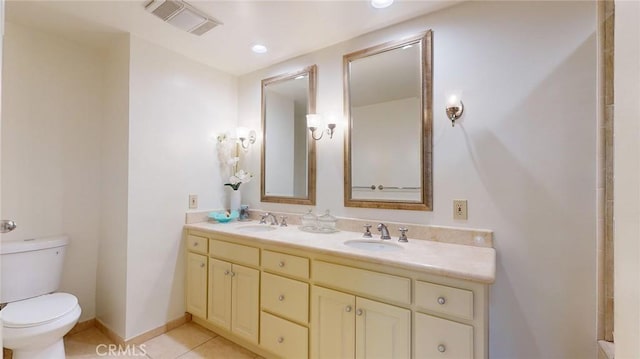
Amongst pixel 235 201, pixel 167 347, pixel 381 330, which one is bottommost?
pixel 167 347

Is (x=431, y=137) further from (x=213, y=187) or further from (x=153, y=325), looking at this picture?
(x=153, y=325)

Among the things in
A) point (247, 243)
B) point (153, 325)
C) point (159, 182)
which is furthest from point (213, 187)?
point (153, 325)

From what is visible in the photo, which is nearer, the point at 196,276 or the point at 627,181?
the point at 627,181

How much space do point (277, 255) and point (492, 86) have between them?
1.65 meters

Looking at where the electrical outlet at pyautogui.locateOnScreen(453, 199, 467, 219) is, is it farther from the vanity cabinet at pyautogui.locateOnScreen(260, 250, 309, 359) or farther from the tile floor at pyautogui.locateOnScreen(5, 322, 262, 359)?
the tile floor at pyautogui.locateOnScreen(5, 322, 262, 359)

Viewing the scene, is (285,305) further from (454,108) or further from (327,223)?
(454,108)

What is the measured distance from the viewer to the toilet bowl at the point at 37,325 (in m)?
1.55

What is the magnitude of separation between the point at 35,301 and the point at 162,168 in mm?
1141

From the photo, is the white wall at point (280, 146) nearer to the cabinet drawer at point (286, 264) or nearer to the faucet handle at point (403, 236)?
the cabinet drawer at point (286, 264)

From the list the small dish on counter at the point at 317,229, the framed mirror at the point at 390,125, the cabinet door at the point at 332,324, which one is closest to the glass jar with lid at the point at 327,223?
the small dish on counter at the point at 317,229

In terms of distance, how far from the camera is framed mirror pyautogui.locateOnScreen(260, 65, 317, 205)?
93.4 inches

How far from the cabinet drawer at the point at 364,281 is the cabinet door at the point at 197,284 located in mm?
1123

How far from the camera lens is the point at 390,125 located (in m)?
2.01

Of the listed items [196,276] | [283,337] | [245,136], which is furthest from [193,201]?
[283,337]
